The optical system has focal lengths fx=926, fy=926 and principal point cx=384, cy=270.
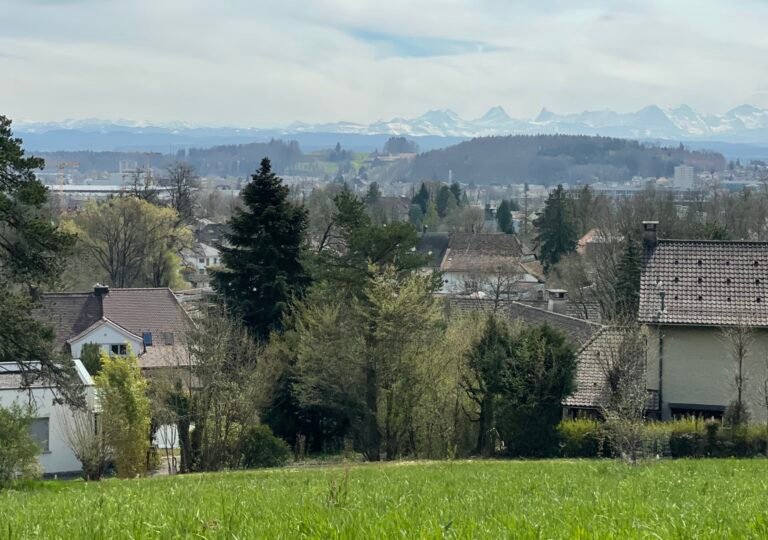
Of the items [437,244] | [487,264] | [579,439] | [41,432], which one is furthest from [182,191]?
[579,439]

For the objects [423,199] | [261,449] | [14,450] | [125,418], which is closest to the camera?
[14,450]

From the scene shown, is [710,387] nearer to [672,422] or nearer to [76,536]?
[672,422]

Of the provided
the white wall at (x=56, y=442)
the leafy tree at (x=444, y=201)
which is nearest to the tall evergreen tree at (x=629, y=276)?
the white wall at (x=56, y=442)

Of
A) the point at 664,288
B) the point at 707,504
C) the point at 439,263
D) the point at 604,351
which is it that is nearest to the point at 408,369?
the point at 604,351

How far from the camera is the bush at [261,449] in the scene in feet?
82.7

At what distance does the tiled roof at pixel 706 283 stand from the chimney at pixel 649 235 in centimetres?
18

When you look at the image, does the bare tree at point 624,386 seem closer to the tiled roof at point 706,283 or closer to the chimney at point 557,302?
the tiled roof at point 706,283

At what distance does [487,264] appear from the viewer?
8400cm

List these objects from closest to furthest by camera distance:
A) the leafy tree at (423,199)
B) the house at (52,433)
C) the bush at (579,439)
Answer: the bush at (579,439) < the house at (52,433) < the leafy tree at (423,199)

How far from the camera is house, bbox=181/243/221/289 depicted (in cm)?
8675

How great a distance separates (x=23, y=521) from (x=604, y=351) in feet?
72.2

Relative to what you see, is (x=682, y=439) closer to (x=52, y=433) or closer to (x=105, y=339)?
(x=52, y=433)

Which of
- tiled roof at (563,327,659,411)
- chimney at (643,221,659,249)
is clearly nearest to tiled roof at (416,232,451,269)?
chimney at (643,221,659,249)

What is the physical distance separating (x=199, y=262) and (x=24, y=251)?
101 meters
